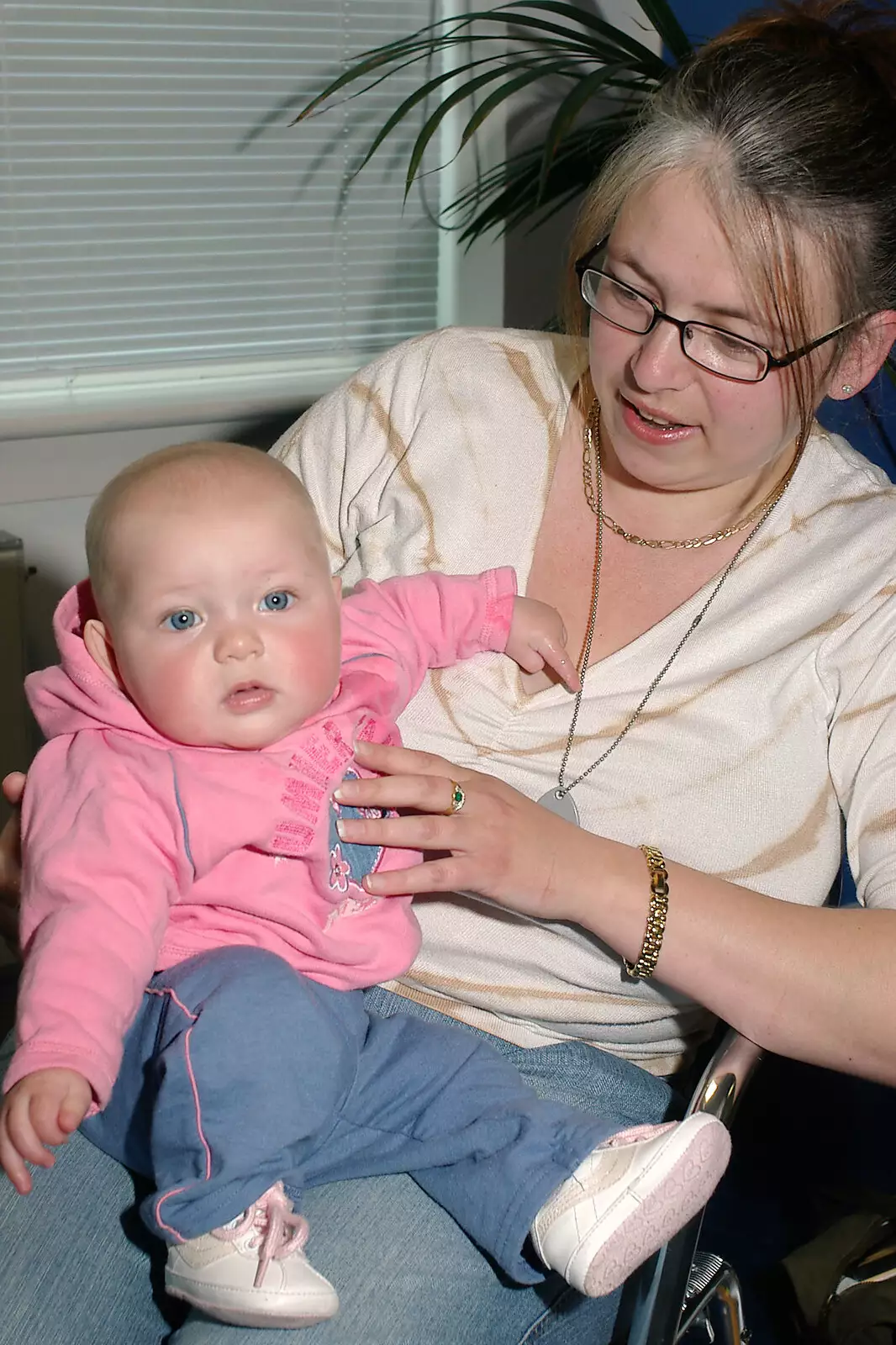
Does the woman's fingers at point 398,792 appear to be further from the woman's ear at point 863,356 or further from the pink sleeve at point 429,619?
the woman's ear at point 863,356

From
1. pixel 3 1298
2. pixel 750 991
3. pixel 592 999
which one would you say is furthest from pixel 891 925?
pixel 3 1298

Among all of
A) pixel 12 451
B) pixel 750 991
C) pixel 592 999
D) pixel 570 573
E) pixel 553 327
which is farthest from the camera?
pixel 12 451

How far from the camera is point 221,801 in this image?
1173mm

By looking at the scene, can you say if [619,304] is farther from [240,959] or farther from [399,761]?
[240,959]

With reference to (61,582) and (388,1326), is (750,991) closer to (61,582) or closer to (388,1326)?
(388,1326)

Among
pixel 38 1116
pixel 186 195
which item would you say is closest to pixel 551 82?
pixel 186 195

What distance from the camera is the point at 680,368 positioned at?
4.61 ft

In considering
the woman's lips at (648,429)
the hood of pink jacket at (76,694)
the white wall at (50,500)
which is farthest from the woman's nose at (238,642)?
the white wall at (50,500)

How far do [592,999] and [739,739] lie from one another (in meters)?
0.33

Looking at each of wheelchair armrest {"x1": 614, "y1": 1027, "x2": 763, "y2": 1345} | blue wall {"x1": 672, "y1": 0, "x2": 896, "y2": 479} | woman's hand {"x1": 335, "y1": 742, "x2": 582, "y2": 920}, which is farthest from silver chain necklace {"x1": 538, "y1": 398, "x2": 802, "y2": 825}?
blue wall {"x1": 672, "y1": 0, "x2": 896, "y2": 479}

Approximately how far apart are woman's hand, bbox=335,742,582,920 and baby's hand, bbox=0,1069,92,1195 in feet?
1.09

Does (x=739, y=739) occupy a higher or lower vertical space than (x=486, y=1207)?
higher

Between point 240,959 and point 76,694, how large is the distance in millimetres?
298

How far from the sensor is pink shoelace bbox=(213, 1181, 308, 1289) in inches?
43.3
